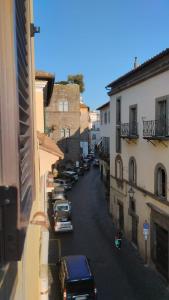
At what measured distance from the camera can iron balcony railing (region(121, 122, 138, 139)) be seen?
21.6m

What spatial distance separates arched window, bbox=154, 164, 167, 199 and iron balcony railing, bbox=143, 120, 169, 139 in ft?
5.39

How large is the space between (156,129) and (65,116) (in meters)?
36.6

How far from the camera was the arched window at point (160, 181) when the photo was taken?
707 inches

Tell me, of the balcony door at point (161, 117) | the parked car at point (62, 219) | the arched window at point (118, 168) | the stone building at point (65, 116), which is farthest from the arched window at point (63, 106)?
the balcony door at point (161, 117)

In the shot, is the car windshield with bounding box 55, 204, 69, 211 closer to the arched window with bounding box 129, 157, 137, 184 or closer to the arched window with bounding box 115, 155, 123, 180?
the arched window with bounding box 115, 155, 123, 180

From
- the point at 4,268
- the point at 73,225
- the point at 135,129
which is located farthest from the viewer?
the point at 73,225

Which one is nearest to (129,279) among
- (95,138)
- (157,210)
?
(157,210)

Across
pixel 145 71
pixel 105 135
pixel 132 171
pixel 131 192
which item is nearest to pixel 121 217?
pixel 131 192

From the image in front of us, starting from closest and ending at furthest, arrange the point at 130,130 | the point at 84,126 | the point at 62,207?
the point at 130,130 < the point at 62,207 < the point at 84,126

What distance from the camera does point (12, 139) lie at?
170 centimetres

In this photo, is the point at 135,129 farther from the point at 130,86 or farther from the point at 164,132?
the point at 164,132

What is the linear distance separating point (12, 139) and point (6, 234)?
0.45 metres

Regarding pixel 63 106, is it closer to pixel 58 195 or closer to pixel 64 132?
pixel 64 132

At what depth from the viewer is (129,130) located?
22.7 metres
